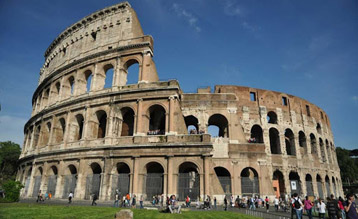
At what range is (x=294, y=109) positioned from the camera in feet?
89.2

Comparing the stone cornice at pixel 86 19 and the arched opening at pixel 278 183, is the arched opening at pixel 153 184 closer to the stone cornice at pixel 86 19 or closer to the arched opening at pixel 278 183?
the arched opening at pixel 278 183

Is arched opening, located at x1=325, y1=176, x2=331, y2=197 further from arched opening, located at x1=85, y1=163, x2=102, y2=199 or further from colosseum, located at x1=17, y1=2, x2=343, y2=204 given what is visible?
arched opening, located at x1=85, y1=163, x2=102, y2=199

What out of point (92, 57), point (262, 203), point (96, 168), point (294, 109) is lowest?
point (262, 203)

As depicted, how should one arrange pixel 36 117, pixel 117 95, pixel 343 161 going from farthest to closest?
pixel 343 161, pixel 36 117, pixel 117 95

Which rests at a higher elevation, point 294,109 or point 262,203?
point 294,109

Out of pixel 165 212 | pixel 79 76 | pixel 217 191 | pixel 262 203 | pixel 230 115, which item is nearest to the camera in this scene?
pixel 165 212

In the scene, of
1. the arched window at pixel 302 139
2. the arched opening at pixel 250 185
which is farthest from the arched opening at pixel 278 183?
the arched window at pixel 302 139

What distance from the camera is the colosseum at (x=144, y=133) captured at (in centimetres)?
1725

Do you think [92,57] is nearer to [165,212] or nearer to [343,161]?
[165,212]

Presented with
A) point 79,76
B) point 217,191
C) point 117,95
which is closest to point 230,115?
point 217,191

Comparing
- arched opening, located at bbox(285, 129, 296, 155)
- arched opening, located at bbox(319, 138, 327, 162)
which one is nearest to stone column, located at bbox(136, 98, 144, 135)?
arched opening, located at bbox(285, 129, 296, 155)

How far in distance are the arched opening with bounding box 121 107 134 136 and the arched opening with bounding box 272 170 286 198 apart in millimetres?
15545

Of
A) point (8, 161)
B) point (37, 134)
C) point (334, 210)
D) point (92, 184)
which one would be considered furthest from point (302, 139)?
point (8, 161)

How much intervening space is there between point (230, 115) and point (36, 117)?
73.1 feet
